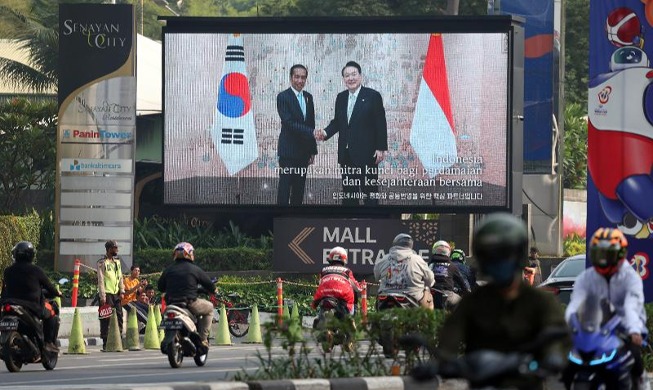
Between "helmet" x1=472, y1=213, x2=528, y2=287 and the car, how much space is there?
50.5ft

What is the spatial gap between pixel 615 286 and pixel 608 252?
0.76ft

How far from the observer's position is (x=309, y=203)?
37062 millimetres

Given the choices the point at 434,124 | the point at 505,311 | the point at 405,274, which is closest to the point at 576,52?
the point at 434,124

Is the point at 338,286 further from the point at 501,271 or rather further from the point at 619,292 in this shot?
the point at 501,271

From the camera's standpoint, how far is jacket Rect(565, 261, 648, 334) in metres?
A: 11.4

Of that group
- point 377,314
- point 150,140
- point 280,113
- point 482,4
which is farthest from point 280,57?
point 482,4

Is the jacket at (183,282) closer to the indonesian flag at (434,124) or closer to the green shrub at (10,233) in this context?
the indonesian flag at (434,124)

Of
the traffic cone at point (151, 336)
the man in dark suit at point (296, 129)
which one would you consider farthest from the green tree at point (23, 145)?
the traffic cone at point (151, 336)

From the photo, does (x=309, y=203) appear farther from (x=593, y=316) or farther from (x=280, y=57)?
(x=593, y=316)

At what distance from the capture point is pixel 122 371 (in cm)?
1992

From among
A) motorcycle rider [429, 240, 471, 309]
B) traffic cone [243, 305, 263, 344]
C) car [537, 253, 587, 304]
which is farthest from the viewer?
traffic cone [243, 305, 263, 344]

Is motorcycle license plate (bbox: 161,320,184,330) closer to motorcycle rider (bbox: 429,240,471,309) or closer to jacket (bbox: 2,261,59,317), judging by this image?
jacket (bbox: 2,261,59,317)

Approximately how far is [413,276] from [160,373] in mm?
3246

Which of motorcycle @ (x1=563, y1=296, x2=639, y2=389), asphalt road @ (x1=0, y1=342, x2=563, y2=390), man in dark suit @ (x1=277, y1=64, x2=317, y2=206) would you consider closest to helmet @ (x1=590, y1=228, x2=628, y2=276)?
motorcycle @ (x1=563, y1=296, x2=639, y2=389)
